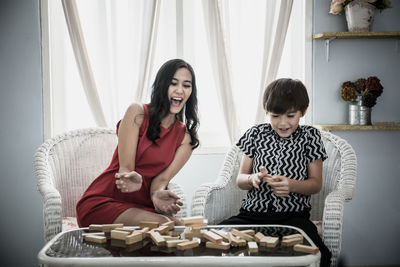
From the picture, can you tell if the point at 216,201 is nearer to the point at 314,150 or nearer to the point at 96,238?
the point at 314,150

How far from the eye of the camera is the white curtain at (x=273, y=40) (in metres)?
2.85

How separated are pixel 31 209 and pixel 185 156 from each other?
1381 mm

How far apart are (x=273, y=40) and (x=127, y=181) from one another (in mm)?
1619

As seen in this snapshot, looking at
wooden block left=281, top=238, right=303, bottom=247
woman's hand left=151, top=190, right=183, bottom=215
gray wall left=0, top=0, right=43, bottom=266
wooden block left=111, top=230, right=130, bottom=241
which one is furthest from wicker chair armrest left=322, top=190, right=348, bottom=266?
→ gray wall left=0, top=0, right=43, bottom=266

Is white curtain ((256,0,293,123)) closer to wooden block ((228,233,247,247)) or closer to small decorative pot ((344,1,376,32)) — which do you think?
small decorative pot ((344,1,376,32))

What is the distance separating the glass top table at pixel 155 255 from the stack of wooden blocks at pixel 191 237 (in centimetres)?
2

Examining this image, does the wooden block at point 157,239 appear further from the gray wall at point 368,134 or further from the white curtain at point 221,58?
the gray wall at point 368,134

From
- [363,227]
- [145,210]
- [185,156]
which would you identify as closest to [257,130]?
[185,156]

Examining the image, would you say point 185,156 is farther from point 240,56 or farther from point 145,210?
point 240,56

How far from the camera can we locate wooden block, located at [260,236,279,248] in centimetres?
136

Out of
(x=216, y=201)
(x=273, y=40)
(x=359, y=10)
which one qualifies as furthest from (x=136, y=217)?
(x=359, y=10)

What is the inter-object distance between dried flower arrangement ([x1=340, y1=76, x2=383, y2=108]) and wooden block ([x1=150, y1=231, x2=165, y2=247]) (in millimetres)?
1870

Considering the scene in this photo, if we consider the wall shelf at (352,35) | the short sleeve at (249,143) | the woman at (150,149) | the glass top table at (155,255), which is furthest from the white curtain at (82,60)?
the wall shelf at (352,35)

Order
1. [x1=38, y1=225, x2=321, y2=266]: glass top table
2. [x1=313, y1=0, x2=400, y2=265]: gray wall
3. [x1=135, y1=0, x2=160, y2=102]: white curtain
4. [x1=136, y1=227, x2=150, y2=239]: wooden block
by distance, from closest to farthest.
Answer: [x1=38, y1=225, x2=321, y2=266]: glass top table < [x1=136, y1=227, x2=150, y2=239]: wooden block < [x1=135, y1=0, x2=160, y2=102]: white curtain < [x1=313, y1=0, x2=400, y2=265]: gray wall
